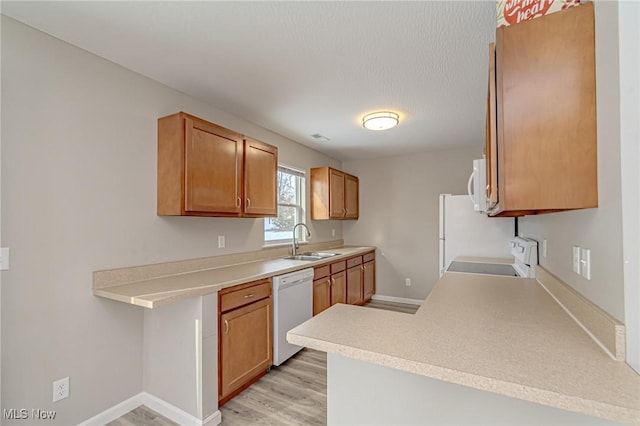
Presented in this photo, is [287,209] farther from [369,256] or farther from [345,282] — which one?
[369,256]

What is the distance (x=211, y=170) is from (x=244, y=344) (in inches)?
54.0

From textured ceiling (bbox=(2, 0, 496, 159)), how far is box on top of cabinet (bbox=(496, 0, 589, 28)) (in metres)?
0.45

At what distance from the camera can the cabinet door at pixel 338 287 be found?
3.63 m

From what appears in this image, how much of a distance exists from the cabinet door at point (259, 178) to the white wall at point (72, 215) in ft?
2.30

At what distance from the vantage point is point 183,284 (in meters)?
2.03

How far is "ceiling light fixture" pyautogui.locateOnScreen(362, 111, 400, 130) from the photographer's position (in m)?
2.98

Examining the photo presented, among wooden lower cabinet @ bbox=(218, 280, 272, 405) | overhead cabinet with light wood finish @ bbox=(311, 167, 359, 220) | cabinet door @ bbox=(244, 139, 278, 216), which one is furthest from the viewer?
overhead cabinet with light wood finish @ bbox=(311, 167, 359, 220)

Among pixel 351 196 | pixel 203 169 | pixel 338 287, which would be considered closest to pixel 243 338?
pixel 203 169

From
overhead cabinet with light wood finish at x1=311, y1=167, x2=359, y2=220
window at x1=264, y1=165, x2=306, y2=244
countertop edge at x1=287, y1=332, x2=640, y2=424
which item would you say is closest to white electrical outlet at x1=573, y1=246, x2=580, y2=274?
countertop edge at x1=287, y1=332, x2=640, y2=424

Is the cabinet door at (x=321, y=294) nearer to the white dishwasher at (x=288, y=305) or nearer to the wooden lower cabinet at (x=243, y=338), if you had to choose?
the white dishwasher at (x=288, y=305)

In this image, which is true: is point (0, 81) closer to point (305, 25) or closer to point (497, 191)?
point (305, 25)

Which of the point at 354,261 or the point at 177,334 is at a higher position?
the point at 354,261

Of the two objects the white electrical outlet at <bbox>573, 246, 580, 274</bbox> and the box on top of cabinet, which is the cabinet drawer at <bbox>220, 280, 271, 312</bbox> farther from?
the box on top of cabinet

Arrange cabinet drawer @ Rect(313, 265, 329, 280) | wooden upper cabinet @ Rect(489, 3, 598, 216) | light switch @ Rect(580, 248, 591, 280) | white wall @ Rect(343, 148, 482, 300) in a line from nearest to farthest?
wooden upper cabinet @ Rect(489, 3, 598, 216), light switch @ Rect(580, 248, 591, 280), cabinet drawer @ Rect(313, 265, 329, 280), white wall @ Rect(343, 148, 482, 300)
